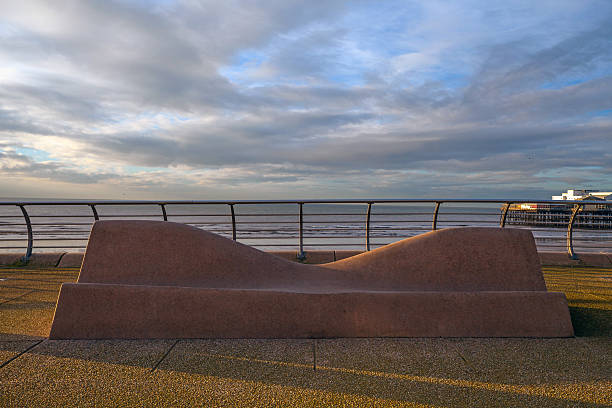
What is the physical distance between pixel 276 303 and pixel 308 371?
0.71m

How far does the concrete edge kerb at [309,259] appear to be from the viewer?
257 inches

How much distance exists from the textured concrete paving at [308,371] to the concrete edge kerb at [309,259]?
3.65 meters

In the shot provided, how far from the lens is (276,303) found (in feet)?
9.74

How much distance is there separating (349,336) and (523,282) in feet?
5.57

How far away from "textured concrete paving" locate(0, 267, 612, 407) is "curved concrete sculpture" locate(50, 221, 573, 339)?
0.12 m

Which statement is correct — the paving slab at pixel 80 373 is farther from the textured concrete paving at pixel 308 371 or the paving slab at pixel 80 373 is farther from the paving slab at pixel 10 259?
the paving slab at pixel 10 259

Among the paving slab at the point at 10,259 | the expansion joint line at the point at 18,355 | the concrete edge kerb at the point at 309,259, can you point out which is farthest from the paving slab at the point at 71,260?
the expansion joint line at the point at 18,355

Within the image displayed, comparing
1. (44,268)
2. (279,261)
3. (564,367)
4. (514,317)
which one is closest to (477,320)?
(514,317)

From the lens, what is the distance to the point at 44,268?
6328 mm

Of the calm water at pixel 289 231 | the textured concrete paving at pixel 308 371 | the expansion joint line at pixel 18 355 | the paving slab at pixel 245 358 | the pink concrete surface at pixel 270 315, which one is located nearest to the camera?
the textured concrete paving at pixel 308 371

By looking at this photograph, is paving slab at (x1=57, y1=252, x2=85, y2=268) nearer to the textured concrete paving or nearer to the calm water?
the calm water

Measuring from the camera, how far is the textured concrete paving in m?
2.04

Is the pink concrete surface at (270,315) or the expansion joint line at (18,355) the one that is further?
the pink concrete surface at (270,315)

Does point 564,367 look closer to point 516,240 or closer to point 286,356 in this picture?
point 516,240
